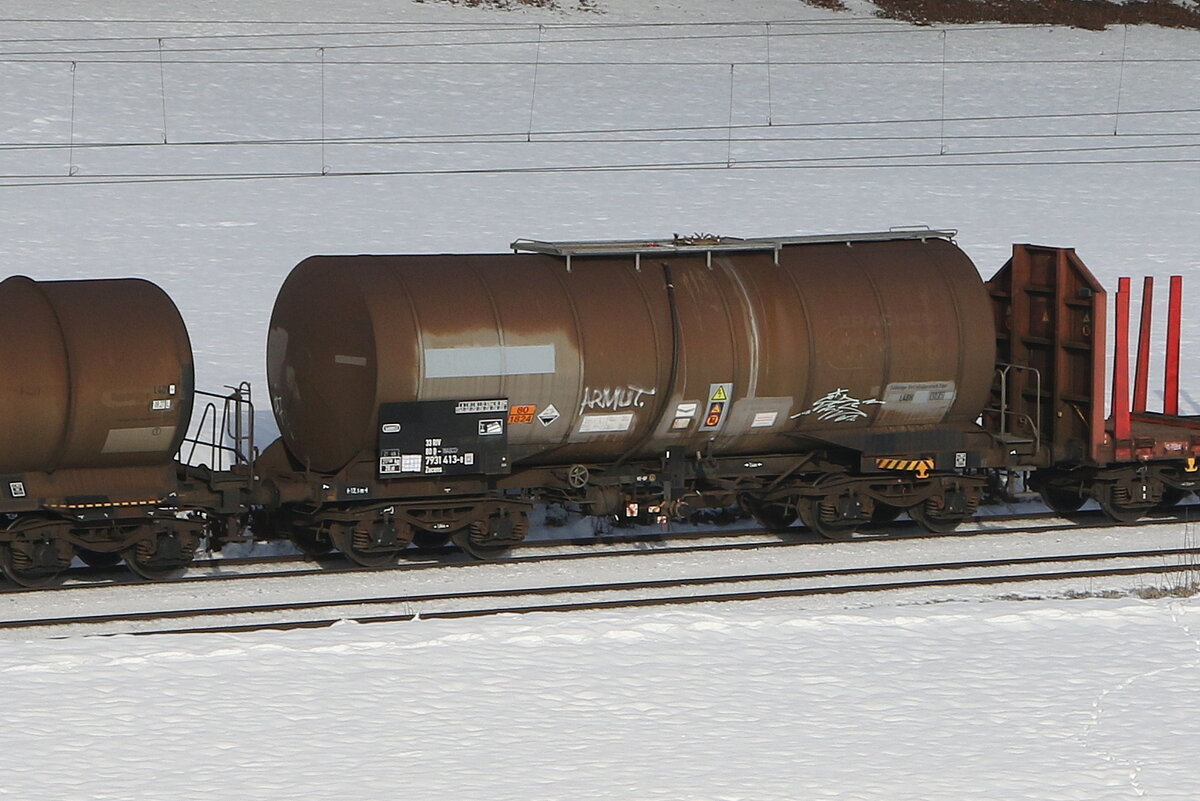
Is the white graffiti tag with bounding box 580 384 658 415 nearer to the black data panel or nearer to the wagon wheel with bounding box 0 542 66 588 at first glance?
the black data panel

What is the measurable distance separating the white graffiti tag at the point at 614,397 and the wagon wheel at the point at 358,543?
244cm

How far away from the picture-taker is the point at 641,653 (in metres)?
16.1

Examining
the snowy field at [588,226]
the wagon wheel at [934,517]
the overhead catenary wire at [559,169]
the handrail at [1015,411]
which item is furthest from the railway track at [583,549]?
the overhead catenary wire at [559,169]

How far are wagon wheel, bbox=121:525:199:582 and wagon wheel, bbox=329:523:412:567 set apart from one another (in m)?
1.45

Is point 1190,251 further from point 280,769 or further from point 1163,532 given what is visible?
point 280,769

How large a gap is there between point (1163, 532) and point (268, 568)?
1045cm

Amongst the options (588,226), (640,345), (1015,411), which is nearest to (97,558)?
(640,345)

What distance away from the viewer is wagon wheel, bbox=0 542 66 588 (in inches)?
715

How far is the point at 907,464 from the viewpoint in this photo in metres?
20.5

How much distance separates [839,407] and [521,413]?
3.61 metres

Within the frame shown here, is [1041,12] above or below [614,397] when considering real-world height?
above

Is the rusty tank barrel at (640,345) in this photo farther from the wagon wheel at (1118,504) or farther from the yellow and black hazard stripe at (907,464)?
the wagon wheel at (1118,504)

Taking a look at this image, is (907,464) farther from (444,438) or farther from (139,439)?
(139,439)

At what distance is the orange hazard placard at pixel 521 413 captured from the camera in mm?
18828
